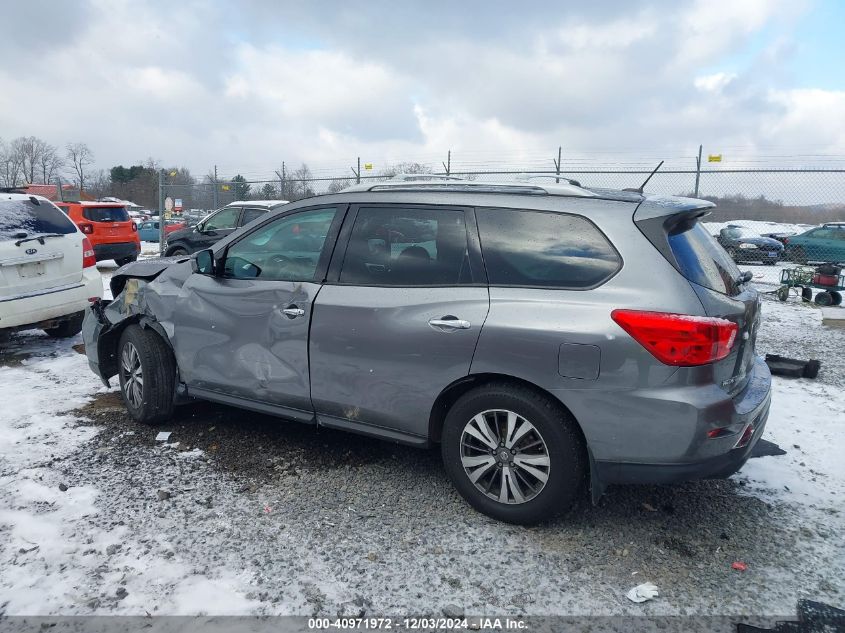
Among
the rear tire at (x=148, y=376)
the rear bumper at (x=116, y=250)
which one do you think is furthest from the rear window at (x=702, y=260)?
the rear bumper at (x=116, y=250)

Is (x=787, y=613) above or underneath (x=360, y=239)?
underneath

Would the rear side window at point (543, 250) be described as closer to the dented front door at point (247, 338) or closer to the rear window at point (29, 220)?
the dented front door at point (247, 338)

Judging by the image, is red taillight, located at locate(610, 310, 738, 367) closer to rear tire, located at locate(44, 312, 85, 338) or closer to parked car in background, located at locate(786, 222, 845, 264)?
rear tire, located at locate(44, 312, 85, 338)

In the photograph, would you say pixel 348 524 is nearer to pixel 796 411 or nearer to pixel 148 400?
pixel 148 400

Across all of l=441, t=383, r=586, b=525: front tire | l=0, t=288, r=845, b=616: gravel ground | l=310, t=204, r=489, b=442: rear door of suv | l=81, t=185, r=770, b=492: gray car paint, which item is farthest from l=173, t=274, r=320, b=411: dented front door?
l=441, t=383, r=586, b=525: front tire

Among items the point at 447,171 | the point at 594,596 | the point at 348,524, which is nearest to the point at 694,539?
the point at 594,596

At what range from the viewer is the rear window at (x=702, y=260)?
279 cm

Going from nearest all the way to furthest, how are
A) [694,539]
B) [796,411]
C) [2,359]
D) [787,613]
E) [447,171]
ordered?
[787,613] < [694,539] < [796,411] < [2,359] < [447,171]

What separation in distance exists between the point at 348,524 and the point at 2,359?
503 cm

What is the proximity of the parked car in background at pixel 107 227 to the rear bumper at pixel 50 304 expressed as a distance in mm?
8486

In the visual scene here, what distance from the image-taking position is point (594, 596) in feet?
8.36

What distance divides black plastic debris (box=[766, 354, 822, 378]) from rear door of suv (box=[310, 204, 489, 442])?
417 cm

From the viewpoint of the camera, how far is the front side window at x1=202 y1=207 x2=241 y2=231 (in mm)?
13414

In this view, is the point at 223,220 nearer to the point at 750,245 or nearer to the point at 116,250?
the point at 116,250
